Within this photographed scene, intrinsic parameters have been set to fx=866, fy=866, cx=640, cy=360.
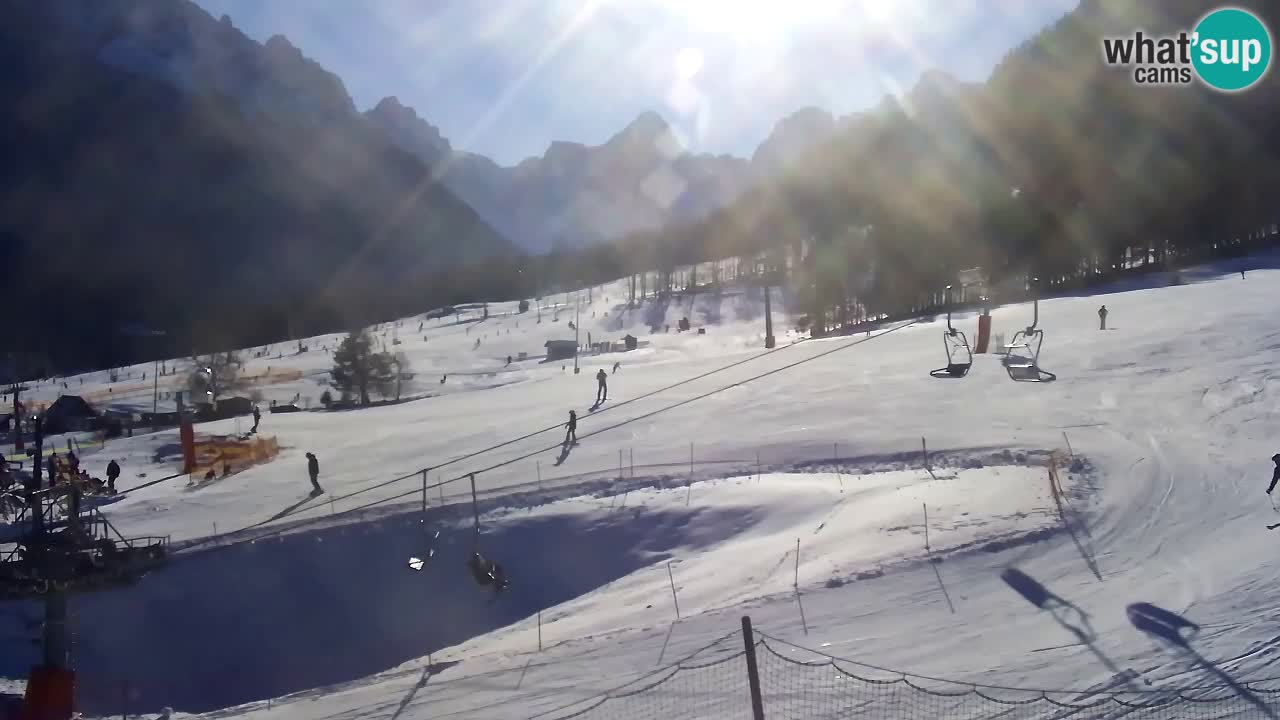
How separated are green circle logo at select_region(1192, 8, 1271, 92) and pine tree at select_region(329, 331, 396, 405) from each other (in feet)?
131

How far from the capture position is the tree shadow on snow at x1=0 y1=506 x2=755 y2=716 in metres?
17.0

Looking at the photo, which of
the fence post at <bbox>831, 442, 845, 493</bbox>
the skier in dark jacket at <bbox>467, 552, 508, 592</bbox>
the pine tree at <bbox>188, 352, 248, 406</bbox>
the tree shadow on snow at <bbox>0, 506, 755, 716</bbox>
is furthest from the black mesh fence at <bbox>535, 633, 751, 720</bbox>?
the pine tree at <bbox>188, 352, 248, 406</bbox>

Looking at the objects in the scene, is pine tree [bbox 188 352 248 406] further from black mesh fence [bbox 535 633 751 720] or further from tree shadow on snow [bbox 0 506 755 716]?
black mesh fence [bbox 535 633 751 720]

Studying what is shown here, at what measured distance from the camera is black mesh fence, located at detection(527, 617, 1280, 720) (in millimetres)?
7566

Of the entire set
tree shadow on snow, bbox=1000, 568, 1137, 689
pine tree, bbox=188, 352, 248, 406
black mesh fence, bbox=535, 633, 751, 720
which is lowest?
black mesh fence, bbox=535, 633, 751, 720

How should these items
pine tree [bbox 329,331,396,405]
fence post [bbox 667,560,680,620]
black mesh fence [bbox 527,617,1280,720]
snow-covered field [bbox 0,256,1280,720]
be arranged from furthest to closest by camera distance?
pine tree [bbox 329,331,396,405] → fence post [bbox 667,560,680,620] → snow-covered field [bbox 0,256,1280,720] → black mesh fence [bbox 527,617,1280,720]

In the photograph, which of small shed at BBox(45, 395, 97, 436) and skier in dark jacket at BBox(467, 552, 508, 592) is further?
small shed at BBox(45, 395, 97, 436)

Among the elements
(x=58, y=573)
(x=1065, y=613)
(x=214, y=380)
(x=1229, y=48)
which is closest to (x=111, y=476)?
(x=58, y=573)

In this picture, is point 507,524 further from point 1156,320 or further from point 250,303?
point 250,303

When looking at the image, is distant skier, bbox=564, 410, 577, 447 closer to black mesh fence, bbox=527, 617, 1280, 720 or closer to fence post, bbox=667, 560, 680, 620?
fence post, bbox=667, 560, 680, 620

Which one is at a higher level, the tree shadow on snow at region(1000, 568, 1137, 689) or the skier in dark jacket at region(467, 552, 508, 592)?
the tree shadow on snow at region(1000, 568, 1137, 689)

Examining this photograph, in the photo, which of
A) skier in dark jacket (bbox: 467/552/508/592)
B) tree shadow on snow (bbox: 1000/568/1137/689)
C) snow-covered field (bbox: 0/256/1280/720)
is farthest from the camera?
skier in dark jacket (bbox: 467/552/508/592)

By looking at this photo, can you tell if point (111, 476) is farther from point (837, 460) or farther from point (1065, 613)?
point (1065, 613)

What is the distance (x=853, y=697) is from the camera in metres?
8.52
